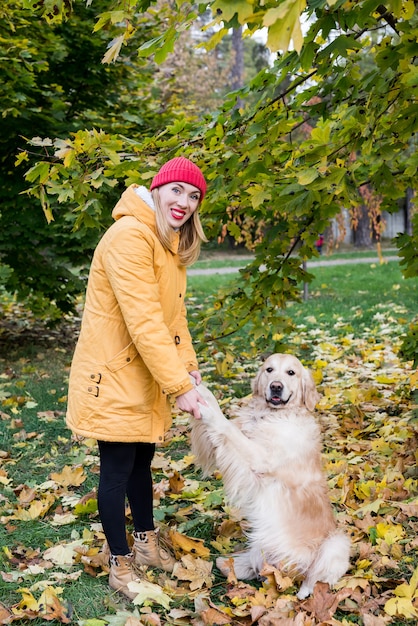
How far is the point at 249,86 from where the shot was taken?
3.94 meters

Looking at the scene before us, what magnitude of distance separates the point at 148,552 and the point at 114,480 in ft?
1.71

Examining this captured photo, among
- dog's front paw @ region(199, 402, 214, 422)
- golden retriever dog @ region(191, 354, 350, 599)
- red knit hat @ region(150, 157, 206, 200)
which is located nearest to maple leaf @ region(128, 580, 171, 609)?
golden retriever dog @ region(191, 354, 350, 599)

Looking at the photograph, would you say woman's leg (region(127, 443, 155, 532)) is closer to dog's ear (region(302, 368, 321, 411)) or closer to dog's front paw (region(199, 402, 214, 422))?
dog's front paw (region(199, 402, 214, 422))

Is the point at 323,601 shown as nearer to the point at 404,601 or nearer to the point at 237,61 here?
the point at 404,601

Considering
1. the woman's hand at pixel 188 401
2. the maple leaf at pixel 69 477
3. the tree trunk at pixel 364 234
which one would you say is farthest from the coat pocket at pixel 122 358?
the tree trunk at pixel 364 234

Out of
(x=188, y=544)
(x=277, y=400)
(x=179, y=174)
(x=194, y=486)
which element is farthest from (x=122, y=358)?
(x=194, y=486)

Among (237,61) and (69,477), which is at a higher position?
(237,61)

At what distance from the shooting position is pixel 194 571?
10.0ft

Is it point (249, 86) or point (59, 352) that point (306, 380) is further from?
point (59, 352)

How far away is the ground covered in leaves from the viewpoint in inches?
107

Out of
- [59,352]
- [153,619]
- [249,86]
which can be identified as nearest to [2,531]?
[153,619]

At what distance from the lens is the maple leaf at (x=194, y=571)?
117 inches

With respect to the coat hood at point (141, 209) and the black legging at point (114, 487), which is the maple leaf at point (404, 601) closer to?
the black legging at point (114, 487)

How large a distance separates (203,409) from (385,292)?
9860 mm
